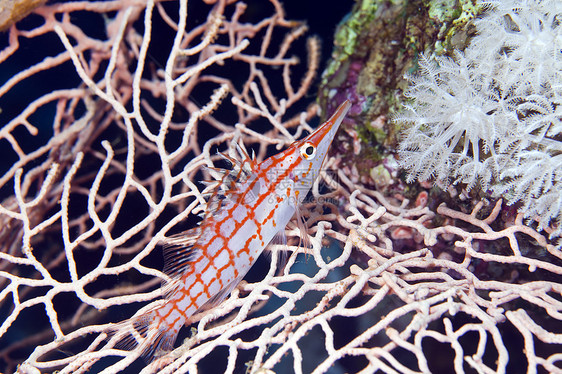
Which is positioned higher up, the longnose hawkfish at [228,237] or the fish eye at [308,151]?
the fish eye at [308,151]

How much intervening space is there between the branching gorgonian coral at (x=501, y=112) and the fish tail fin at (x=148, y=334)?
2462 millimetres

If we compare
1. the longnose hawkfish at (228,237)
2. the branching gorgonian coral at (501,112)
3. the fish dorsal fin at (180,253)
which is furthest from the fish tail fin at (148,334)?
the branching gorgonian coral at (501,112)

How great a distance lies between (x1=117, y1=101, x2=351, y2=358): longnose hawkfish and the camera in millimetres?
2520

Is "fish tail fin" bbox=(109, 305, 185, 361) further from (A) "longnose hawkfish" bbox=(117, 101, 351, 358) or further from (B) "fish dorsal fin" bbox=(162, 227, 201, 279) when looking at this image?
(B) "fish dorsal fin" bbox=(162, 227, 201, 279)

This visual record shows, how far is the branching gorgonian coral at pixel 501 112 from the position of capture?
237cm

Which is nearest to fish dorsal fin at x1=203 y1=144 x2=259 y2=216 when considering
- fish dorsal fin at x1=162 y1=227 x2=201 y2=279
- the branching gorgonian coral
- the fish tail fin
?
fish dorsal fin at x1=162 y1=227 x2=201 y2=279

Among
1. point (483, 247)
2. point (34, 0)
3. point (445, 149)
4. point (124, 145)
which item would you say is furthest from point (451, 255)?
point (34, 0)

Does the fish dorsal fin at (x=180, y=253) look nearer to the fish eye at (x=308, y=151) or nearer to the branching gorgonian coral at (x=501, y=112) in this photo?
the fish eye at (x=308, y=151)

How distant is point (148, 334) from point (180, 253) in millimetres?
635

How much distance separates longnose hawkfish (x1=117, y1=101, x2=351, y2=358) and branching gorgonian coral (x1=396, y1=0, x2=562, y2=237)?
2.70 ft

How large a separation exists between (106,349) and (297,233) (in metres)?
1.77

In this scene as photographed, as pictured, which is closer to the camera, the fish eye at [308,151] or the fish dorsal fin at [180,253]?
the fish dorsal fin at [180,253]

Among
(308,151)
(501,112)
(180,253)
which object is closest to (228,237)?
(180,253)

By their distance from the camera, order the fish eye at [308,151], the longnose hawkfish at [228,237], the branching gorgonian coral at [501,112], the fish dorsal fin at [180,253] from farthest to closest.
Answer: the fish eye at [308,151], the fish dorsal fin at [180,253], the longnose hawkfish at [228,237], the branching gorgonian coral at [501,112]
